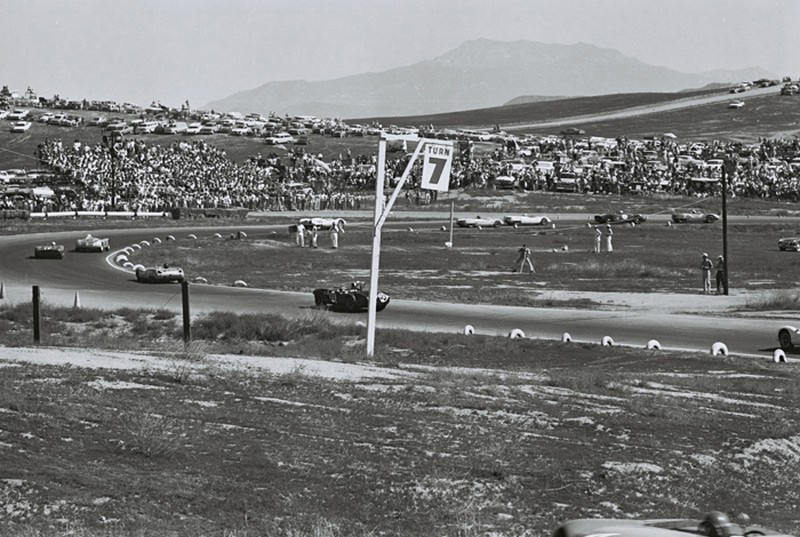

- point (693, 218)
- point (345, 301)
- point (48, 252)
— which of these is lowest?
point (345, 301)

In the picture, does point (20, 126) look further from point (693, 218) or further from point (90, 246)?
point (693, 218)

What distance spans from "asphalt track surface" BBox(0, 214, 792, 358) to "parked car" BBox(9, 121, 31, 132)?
6510 centimetres

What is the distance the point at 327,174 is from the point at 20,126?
32395mm

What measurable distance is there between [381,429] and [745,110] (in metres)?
153

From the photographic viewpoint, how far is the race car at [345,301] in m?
33.6

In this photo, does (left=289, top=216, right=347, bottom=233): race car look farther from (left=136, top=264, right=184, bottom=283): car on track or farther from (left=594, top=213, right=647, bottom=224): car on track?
(left=136, top=264, right=184, bottom=283): car on track

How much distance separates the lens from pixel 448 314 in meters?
33.5

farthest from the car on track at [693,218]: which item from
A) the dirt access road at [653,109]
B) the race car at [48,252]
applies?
the dirt access road at [653,109]

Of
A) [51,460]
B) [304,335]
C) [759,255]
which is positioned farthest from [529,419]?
[759,255]

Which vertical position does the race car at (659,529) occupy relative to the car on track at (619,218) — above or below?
above

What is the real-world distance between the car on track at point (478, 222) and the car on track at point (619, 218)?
704 centimetres

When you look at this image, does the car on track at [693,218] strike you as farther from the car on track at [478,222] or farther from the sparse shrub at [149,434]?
the sparse shrub at [149,434]

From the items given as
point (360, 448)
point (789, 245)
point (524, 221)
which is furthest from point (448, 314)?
point (524, 221)

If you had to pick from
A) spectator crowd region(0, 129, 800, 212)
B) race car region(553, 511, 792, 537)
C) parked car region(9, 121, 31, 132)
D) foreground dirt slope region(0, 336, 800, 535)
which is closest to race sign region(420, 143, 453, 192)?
foreground dirt slope region(0, 336, 800, 535)
